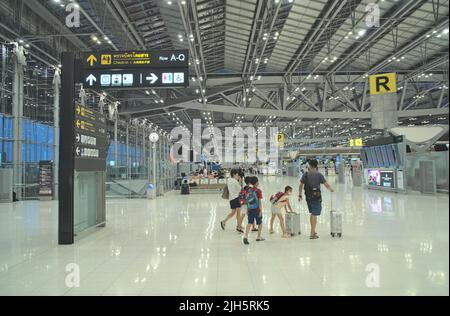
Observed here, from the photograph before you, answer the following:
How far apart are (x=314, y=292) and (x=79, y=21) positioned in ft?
57.9

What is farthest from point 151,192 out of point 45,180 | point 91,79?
point 91,79

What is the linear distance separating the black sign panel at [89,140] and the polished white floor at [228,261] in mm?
1766

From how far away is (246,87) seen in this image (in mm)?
28438

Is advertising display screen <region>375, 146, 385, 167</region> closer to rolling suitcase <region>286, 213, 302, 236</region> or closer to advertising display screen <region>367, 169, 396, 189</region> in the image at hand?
advertising display screen <region>367, 169, 396, 189</region>

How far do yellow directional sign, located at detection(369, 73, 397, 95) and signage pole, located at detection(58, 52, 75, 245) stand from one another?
46.8ft

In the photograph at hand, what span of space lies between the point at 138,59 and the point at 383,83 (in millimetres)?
13130

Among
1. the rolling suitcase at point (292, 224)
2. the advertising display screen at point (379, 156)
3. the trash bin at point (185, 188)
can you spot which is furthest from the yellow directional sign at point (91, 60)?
the advertising display screen at point (379, 156)

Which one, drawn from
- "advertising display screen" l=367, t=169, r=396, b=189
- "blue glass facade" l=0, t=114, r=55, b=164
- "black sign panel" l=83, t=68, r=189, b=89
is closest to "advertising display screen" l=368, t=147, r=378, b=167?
"advertising display screen" l=367, t=169, r=396, b=189

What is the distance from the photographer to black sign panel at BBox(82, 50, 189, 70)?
8630mm

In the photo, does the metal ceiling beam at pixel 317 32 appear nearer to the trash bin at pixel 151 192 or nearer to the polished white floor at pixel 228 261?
the polished white floor at pixel 228 261

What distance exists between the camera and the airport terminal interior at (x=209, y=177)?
5043 mm

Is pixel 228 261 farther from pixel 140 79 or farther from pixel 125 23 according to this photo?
pixel 125 23
